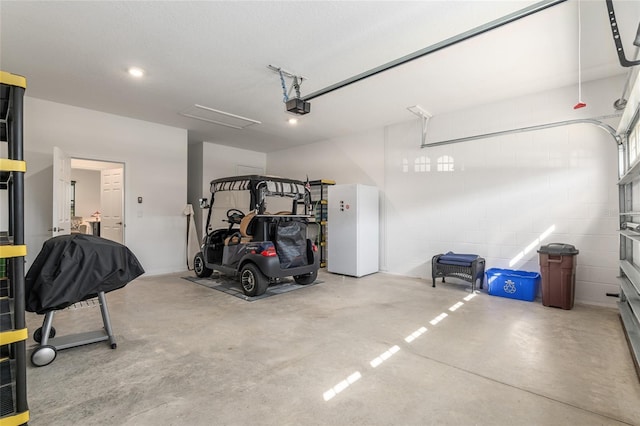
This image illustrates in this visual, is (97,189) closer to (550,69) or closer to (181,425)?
(181,425)

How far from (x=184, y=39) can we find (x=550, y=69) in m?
4.20

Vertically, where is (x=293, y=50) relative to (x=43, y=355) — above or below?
above

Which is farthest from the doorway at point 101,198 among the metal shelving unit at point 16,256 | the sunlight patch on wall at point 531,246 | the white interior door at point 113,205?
the sunlight patch on wall at point 531,246

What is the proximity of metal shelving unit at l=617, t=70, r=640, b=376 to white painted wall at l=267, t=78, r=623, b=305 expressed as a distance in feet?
1.12

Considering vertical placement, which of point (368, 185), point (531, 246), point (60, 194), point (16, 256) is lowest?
point (531, 246)

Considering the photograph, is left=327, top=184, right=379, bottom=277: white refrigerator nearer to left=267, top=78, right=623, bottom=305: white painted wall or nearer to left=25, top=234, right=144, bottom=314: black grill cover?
left=267, top=78, right=623, bottom=305: white painted wall

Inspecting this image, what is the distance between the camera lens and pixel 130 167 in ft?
18.5

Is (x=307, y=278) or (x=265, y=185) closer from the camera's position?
(x=265, y=185)

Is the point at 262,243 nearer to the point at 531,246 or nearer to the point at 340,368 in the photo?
the point at 340,368

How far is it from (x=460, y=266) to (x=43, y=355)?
4.89 meters

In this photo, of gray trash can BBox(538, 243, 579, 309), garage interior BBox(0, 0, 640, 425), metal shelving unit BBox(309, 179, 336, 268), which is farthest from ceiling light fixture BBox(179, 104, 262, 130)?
gray trash can BBox(538, 243, 579, 309)

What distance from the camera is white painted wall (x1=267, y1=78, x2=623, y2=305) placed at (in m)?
3.95

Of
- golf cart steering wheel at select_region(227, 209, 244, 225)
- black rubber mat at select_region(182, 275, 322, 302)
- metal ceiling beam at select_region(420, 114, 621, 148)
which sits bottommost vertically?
black rubber mat at select_region(182, 275, 322, 302)

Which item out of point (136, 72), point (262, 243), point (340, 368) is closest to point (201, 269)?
point (262, 243)
